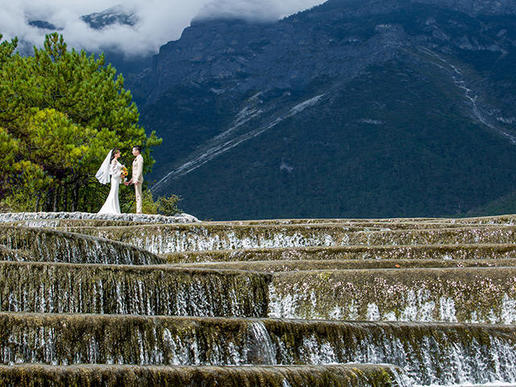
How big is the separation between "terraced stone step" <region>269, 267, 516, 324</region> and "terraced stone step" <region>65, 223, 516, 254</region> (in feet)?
25.1

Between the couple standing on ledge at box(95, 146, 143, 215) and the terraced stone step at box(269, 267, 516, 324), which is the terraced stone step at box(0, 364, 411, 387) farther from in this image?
the couple standing on ledge at box(95, 146, 143, 215)

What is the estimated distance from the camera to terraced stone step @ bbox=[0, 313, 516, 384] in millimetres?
12062

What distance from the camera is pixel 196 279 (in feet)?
55.5

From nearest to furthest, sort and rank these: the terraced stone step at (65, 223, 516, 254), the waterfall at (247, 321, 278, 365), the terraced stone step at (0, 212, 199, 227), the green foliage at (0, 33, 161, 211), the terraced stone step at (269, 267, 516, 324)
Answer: the waterfall at (247, 321, 278, 365) < the terraced stone step at (269, 267, 516, 324) < the terraced stone step at (65, 223, 516, 254) < the terraced stone step at (0, 212, 199, 227) < the green foliage at (0, 33, 161, 211)

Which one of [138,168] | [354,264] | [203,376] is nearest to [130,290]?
[203,376]

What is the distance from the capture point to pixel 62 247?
19.4 meters

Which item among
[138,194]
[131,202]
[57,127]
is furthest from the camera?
[131,202]

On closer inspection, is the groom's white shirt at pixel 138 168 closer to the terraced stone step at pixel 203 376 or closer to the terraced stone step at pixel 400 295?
the terraced stone step at pixel 400 295

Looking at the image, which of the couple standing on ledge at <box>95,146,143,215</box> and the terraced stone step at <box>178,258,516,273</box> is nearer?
the terraced stone step at <box>178,258,516,273</box>

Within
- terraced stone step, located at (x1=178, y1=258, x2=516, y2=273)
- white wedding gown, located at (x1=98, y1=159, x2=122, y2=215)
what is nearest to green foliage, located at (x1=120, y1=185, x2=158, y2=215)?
white wedding gown, located at (x1=98, y1=159, x2=122, y2=215)

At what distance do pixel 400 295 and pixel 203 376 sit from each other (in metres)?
8.71

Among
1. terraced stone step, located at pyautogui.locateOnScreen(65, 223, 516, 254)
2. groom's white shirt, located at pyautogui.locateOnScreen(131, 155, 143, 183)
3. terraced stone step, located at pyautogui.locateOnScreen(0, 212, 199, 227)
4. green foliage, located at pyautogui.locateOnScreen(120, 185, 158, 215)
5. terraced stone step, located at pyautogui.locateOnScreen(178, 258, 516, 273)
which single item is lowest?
terraced stone step, located at pyautogui.locateOnScreen(178, 258, 516, 273)

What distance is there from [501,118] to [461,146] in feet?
113

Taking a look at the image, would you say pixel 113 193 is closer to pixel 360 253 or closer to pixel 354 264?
pixel 360 253
